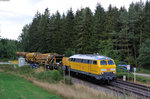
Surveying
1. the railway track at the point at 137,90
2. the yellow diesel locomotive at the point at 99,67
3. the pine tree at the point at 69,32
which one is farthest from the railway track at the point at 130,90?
the pine tree at the point at 69,32

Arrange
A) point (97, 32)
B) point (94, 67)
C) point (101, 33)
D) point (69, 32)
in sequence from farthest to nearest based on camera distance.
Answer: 1. point (69, 32)
2. point (101, 33)
3. point (97, 32)
4. point (94, 67)

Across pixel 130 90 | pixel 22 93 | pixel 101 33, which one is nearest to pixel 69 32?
pixel 101 33

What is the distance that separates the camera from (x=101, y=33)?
46.9 meters

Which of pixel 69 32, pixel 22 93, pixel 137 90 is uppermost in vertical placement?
pixel 69 32

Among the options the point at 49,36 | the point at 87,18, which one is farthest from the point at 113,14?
the point at 49,36

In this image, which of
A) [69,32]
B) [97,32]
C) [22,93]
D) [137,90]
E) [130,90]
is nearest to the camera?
[22,93]

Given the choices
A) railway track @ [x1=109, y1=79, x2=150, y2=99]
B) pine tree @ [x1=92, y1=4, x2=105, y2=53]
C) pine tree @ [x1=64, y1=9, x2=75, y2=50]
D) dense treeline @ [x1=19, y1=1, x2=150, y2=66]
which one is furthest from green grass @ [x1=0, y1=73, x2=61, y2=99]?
pine tree @ [x1=64, y1=9, x2=75, y2=50]

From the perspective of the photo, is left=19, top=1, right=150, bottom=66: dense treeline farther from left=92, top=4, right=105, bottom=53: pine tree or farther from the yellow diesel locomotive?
the yellow diesel locomotive

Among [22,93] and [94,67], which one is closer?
[22,93]

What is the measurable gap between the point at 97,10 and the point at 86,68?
3930 centimetres

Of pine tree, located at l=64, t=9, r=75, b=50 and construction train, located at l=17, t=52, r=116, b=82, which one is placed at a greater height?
pine tree, located at l=64, t=9, r=75, b=50

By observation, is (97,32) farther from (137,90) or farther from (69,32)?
(137,90)

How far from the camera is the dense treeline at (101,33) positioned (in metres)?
42.5

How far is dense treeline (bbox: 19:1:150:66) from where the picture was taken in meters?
42.5
